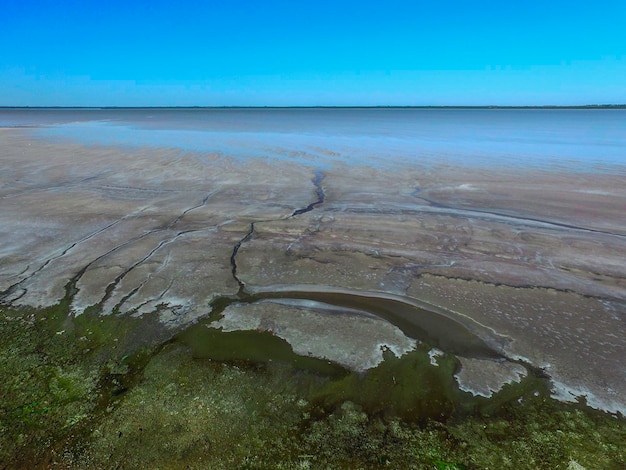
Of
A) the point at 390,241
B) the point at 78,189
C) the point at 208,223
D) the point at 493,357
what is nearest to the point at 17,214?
the point at 78,189

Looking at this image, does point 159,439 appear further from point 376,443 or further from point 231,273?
point 231,273

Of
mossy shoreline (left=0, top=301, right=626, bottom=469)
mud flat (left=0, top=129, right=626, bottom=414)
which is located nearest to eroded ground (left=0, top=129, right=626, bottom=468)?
mud flat (left=0, top=129, right=626, bottom=414)

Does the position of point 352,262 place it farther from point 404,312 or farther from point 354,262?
point 404,312

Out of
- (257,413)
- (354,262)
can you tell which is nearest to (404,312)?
(354,262)

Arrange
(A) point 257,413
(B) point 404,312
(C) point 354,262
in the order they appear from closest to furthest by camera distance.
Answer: (A) point 257,413 < (B) point 404,312 < (C) point 354,262

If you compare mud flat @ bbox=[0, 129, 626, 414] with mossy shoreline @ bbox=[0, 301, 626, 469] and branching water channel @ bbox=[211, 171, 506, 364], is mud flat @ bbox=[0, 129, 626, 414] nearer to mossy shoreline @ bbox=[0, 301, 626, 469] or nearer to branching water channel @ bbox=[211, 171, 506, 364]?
branching water channel @ bbox=[211, 171, 506, 364]

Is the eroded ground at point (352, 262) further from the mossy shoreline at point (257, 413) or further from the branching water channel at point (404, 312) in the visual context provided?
the mossy shoreline at point (257, 413)

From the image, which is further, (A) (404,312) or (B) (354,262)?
(B) (354,262)
